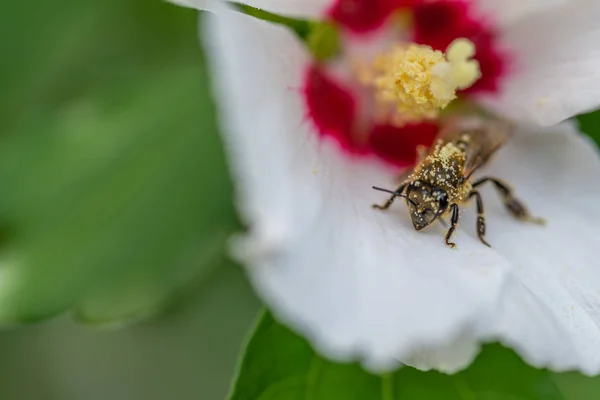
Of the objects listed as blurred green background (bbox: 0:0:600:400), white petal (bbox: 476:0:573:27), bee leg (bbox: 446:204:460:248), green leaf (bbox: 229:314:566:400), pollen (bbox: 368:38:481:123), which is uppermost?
white petal (bbox: 476:0:573:27)

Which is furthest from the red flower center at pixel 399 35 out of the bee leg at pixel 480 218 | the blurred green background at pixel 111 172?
the blurred green background at pixel 111 172

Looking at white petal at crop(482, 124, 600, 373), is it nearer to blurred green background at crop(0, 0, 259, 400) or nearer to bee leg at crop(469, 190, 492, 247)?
bee leg at crop(469, 190, 492, 247)

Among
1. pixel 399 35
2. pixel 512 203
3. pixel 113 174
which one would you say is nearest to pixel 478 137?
pixel 512 203

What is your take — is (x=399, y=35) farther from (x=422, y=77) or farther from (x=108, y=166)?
(x=108, y=166)

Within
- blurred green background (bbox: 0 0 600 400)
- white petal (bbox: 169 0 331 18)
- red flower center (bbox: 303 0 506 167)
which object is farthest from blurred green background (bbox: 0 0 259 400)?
white petal (bbox: 169 0 331 18)

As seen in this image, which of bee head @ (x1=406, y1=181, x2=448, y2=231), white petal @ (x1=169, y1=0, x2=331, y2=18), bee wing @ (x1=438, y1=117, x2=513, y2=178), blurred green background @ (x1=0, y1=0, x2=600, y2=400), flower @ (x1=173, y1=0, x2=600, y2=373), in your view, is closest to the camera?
flower @ (x1=173, y1=0, x2=600, y2=373)

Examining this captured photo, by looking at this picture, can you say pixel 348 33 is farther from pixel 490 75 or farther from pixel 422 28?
pixel 490 75

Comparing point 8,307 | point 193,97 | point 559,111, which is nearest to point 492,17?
point 559,111
